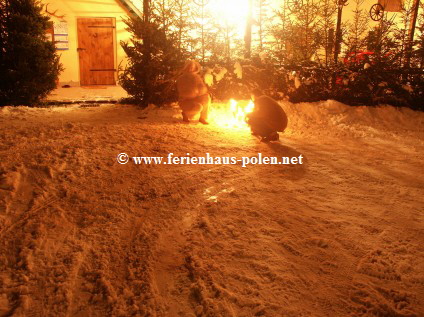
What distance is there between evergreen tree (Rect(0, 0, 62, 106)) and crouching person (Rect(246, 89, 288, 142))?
569 centimetres

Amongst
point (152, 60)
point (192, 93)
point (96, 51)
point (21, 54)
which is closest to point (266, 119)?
point (192, 93)

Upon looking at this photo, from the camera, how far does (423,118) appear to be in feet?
26.8

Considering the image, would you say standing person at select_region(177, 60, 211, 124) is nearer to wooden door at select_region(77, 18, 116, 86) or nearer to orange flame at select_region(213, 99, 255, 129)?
orange flame at select_region(213, 99, 255, 129)

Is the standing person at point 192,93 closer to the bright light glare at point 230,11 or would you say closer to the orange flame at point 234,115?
the orange flame at point 234,115

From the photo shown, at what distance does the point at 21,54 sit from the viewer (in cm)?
822

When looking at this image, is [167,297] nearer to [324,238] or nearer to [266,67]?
[324,238]

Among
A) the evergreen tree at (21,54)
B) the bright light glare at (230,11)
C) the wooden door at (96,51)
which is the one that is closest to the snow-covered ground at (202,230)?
the evergreen tree at (21,54)

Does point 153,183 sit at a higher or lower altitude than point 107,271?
higher

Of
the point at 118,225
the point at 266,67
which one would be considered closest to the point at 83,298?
the point at 118,225

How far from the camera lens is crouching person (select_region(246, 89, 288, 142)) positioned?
5.82 m

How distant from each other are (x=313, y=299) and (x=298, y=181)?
6.79ft

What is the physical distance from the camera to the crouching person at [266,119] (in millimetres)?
5820

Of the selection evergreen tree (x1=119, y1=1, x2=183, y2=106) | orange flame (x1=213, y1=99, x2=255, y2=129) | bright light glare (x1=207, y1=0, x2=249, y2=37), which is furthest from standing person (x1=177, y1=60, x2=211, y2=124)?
bright light glare (x1=207, y1=0, x2=249, y2=37)

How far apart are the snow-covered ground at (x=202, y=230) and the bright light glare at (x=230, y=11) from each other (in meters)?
5.41
